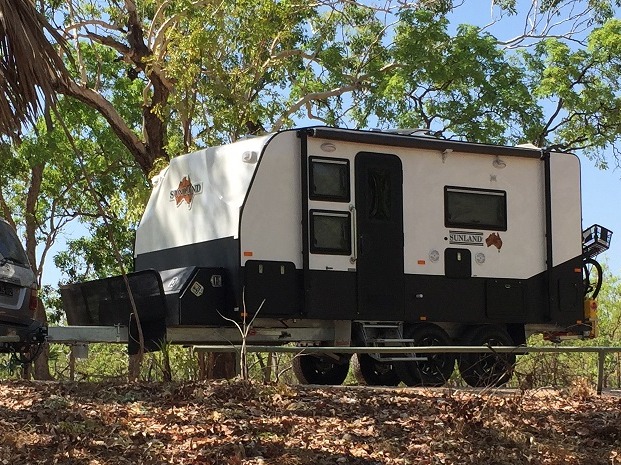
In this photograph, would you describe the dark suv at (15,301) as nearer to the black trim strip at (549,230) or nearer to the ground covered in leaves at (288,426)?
the ground covered in leaves at (288,426)

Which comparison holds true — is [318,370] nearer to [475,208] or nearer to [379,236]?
[379,236]

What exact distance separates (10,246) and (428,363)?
559 centimetres

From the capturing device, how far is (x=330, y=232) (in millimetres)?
14930

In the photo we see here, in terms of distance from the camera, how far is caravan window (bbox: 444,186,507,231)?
15844 mm

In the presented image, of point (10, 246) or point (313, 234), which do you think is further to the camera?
point (313, 234)

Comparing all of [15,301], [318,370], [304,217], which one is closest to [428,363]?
[318,370]

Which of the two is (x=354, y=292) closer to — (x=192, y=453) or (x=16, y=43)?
(x=16, y=43)

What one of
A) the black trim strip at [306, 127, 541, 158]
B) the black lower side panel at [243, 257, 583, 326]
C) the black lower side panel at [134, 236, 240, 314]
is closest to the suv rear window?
the black lower side panel at [134, 236, 240, 314]

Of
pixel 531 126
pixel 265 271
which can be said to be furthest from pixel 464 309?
pixel 531 126

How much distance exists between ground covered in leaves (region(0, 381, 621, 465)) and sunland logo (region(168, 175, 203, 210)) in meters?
5.50

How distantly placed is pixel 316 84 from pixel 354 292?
12.9 metres

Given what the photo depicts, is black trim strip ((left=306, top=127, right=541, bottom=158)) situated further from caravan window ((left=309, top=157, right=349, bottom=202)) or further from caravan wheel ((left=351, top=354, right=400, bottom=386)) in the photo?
caravan wheel ((left=351, top=354, right=400, bottom=386))

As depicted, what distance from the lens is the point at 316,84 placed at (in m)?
27.2

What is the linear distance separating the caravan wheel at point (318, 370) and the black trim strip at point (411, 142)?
3.11m
